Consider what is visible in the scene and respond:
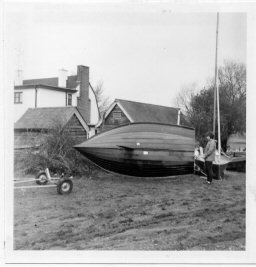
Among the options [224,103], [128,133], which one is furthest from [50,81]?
[224,103]

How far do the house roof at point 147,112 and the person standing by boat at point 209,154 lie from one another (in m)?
0.76

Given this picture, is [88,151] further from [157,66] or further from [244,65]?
[244,65]

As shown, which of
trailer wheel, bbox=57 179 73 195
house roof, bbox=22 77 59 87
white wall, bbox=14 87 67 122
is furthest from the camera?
trailer wheel, bbox=57 179 73 195

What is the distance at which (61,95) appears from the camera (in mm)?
7383

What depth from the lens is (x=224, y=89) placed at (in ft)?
21.5

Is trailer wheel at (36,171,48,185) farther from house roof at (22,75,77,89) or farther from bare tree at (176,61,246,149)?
bare tree at (176,61,246,149)

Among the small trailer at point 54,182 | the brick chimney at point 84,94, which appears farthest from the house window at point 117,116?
the small trailer at point 54,182

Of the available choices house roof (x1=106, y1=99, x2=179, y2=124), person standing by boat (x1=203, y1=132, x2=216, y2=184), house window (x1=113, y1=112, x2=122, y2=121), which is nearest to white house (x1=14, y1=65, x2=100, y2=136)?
house window (x1=113, y1=112, x2=122, y2=121)

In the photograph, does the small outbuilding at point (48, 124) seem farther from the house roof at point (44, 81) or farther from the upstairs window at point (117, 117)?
the upstairs window at point (117, 117)

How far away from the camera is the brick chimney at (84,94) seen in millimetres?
6508

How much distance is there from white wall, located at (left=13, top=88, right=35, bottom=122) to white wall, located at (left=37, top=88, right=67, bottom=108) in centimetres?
40

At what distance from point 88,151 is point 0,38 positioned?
8.63ft

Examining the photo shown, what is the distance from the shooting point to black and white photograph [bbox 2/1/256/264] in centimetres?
568

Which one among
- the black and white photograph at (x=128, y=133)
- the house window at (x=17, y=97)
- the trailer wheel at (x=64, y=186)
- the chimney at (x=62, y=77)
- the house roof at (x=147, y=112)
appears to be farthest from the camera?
the house roof at (x=147, y=112)
